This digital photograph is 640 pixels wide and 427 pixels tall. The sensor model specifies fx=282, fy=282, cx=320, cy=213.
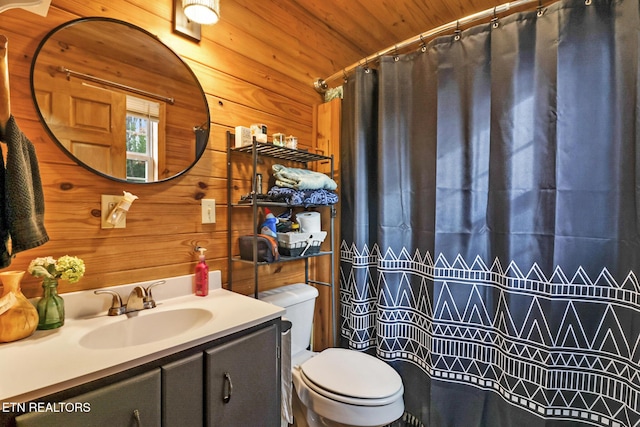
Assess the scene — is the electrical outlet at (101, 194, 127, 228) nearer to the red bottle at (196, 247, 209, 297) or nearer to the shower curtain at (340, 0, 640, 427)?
the red bottle at (196, 247, 209, 297)

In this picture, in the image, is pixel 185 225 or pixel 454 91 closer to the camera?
pixel 185 225

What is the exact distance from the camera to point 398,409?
3.87 feet

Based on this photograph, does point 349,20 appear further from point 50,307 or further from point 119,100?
point 50,307

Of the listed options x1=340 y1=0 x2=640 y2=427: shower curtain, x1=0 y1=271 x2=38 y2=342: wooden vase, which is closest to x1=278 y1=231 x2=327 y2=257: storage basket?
x1=340 y1=0 x2=640 y2=427: shower curtain

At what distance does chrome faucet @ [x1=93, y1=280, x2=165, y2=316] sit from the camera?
1.03 meters

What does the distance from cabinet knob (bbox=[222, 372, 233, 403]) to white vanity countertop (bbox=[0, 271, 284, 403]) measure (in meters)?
0.14

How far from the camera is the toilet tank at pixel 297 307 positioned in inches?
57.4

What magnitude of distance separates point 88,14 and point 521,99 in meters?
1.74

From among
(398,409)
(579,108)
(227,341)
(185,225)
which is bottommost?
(398,409)

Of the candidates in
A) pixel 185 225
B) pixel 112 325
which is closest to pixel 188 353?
pixel 112 325

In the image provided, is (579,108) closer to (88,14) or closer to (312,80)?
(312,80)

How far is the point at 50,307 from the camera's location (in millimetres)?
876

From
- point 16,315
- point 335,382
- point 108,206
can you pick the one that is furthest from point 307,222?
point 16,315

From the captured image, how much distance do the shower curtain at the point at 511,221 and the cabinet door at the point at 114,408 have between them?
1147mm
